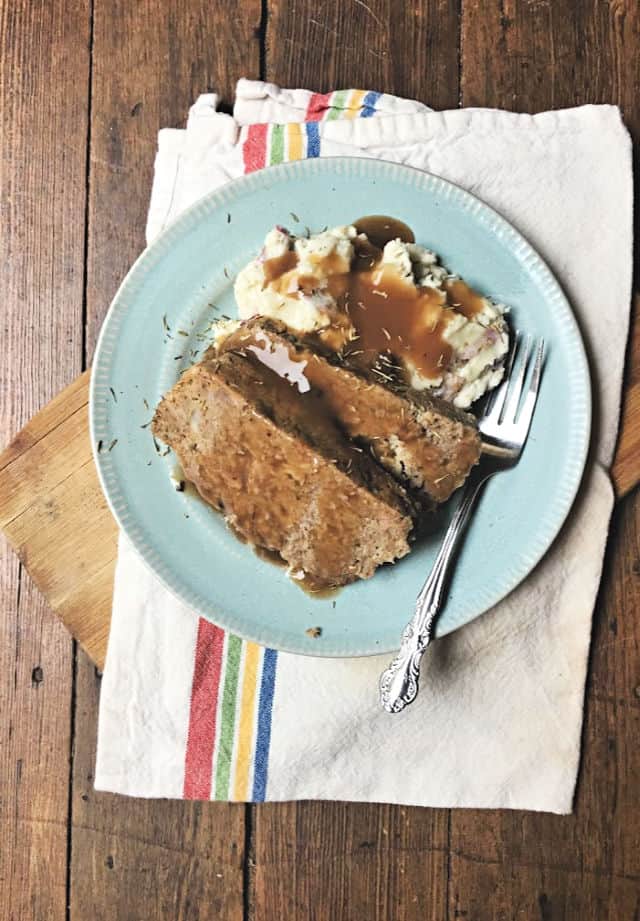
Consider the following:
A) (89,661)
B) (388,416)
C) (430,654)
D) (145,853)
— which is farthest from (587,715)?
(89,661)

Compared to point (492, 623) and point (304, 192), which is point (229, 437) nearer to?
point (304, 192)

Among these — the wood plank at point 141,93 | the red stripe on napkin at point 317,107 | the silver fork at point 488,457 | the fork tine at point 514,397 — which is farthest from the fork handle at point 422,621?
the wood plank at point 141,93

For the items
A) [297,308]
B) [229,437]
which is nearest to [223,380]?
[229,437]

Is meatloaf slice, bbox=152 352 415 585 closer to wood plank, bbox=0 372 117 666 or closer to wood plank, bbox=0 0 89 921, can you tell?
wood plank, bbox=0 372 117 666

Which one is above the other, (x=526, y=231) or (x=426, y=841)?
(x=526, y=231)

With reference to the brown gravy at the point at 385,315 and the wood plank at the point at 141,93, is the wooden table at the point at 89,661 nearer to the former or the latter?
the wood plank at the point at 141,93

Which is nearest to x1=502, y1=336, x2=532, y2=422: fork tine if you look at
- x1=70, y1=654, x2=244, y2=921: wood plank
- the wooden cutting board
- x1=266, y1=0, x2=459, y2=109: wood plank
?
x1=266, y1=0, x2=459, y2=109: wood plank
